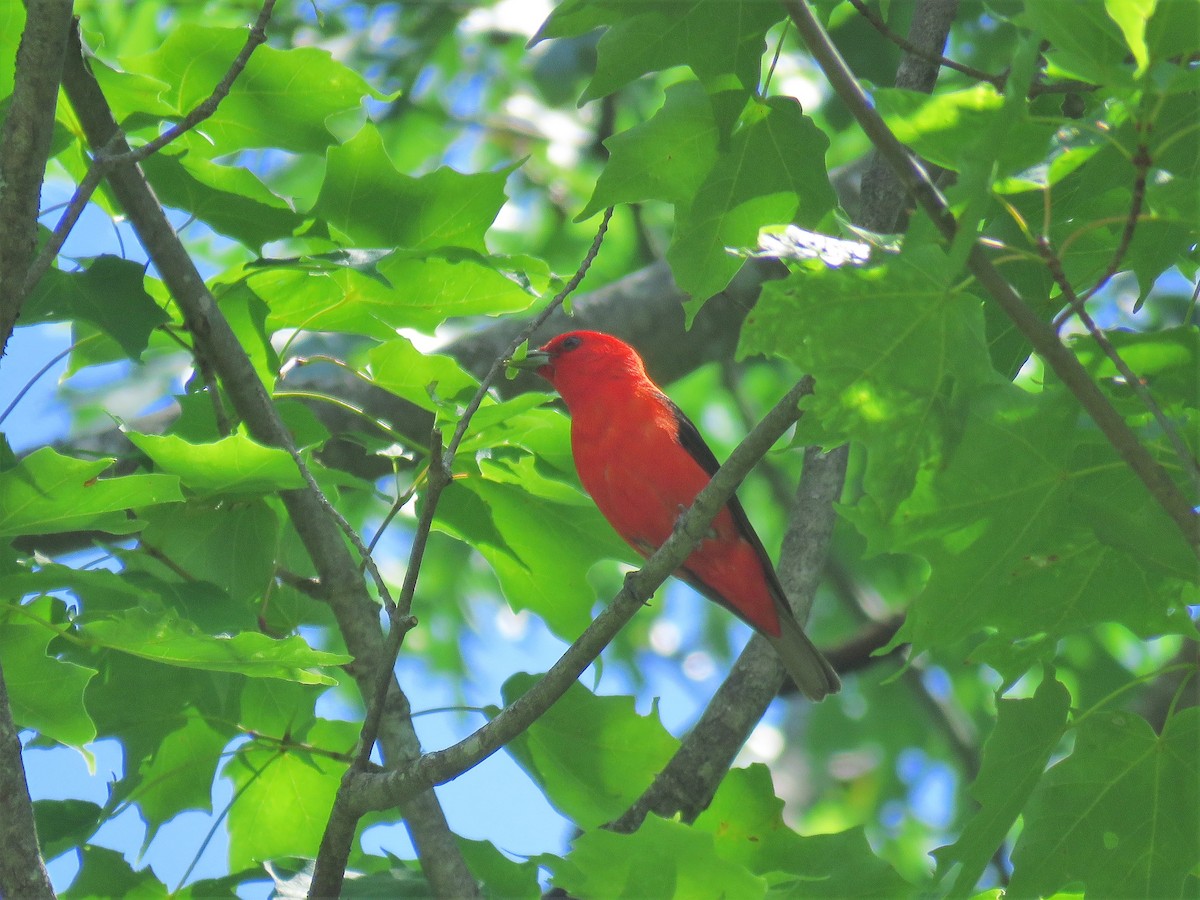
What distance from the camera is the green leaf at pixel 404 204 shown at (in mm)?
3957

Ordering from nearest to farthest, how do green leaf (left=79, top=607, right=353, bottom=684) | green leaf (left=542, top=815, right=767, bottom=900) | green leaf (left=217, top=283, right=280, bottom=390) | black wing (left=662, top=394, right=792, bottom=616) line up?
green leaf (left=542, top=815, right=767, bottom=900) → green leaf (left=79, top=607, right=353, bottom=684) → green leaf (left=217, top=283, right=280, bottom=390) → black wing (left=662, top=394, right=792, bottom=616)

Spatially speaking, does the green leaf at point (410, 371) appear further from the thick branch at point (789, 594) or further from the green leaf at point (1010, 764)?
the green leaf at point (1010, 764)

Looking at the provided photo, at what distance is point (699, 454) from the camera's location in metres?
5.30

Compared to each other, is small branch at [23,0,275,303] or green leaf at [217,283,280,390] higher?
green leaf at [217,283,280,390]

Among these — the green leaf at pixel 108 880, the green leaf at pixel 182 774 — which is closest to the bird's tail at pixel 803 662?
the green leaf at pixel 182 774

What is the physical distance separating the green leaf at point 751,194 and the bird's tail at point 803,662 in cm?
201

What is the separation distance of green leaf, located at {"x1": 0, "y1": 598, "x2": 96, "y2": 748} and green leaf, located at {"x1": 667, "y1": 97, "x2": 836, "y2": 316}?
68.6 inches

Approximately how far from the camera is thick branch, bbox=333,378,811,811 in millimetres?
2795

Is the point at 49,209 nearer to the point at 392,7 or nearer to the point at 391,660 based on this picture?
the point at 391,660

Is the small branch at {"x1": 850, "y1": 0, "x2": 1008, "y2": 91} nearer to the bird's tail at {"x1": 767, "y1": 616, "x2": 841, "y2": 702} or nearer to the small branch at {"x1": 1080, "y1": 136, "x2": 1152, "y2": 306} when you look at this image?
the small branch at {"x1": 1080, "y1": 136, "x2": 1152, "y2": 306}

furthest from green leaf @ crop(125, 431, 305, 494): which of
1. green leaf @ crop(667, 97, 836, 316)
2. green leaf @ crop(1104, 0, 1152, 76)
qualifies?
green leaf @ crop(1104, 0, 1152, 76)

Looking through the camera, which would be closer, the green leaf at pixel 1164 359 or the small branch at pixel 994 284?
the small branch at pixel 994 284

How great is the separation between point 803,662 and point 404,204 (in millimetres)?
2477

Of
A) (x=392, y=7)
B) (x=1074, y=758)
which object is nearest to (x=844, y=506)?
(x=1074, y=758)
